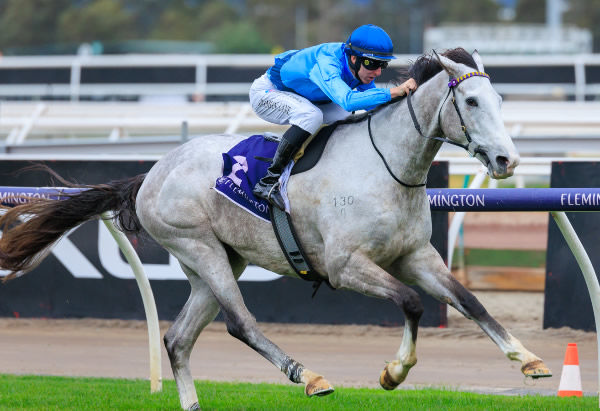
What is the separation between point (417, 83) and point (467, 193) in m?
0.90

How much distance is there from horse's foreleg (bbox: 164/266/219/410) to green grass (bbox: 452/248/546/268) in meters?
5.83

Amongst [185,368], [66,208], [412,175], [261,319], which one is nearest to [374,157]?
[412,175]

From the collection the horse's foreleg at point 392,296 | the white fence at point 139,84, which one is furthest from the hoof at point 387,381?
the white fence at point 139,84

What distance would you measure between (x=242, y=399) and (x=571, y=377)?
191 centimetres

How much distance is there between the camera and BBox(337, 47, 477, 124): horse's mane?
4.95m

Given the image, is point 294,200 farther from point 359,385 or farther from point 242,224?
point 359,385

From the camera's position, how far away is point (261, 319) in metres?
8.70

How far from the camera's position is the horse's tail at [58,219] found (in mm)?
5977

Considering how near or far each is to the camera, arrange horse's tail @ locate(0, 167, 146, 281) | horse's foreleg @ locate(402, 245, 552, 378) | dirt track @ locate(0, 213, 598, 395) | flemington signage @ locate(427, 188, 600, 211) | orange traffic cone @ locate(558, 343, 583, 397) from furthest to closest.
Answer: dirt track @ locate(0, 213, 598, 395), orange traffic cone @ locate(558, 343, 583, 397), horse's tail @ locate(0, 167, 146, 281), flemington signage @ locate(427, 188, 600, 211), horse's foreleg @ locate(402, 245, 552, 378)

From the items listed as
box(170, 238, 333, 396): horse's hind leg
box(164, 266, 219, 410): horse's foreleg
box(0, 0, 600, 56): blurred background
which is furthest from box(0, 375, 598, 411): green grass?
box(0, 0, 600, 56): blurred background

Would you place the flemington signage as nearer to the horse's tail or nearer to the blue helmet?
the blue helmet

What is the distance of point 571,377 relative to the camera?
241 inches

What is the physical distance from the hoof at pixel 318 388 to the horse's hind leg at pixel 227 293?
0.13 m

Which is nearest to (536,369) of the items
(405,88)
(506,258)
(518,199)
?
(518,199)
